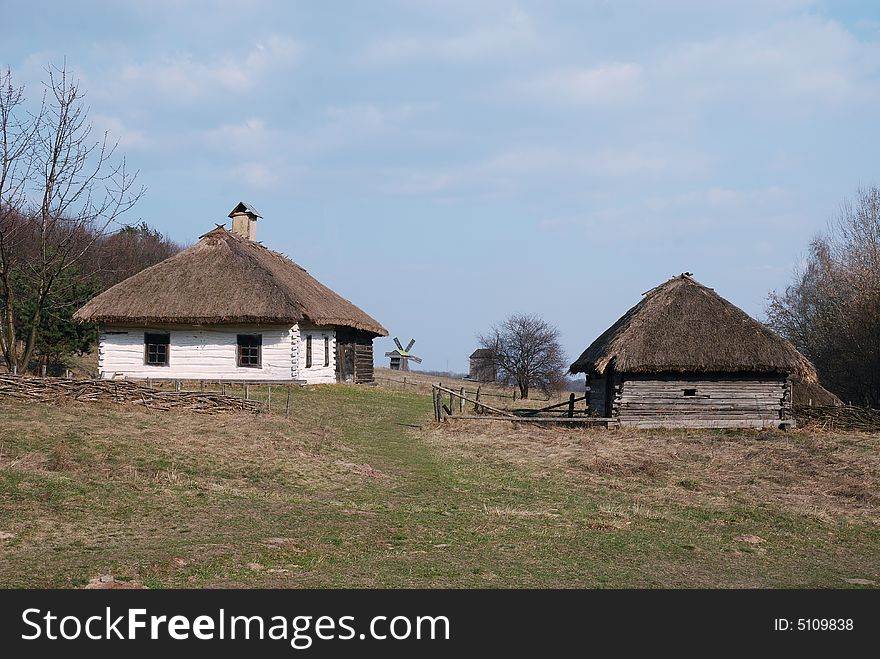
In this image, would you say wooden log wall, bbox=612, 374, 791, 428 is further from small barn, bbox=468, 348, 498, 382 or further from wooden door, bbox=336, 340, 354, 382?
small barn, bbox=468, 348, 498, 382

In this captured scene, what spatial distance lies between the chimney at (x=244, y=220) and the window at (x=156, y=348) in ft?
29.6

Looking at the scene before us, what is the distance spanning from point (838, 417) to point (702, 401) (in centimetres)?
437

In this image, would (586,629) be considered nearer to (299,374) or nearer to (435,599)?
(435,599)

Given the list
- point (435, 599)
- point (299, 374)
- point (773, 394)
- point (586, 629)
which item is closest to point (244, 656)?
point (435, 599)

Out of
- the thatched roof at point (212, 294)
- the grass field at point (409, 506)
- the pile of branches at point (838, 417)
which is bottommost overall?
the grass field at point (409, 506)

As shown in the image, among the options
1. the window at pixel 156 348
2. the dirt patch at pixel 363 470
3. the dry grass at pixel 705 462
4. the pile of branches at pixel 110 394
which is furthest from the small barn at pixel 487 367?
the dirt patch at pixel 363 470

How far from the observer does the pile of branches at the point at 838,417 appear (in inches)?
923

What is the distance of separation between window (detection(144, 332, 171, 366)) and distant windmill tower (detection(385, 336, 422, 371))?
1897 inches

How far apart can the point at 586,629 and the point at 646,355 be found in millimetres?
17555

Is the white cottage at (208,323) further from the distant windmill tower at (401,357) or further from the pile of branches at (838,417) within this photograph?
the distant windmill tower at (401,357)

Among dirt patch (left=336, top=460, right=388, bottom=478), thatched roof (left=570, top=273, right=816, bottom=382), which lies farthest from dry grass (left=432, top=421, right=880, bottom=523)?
dirt patch (left=336, top=460, right=388, bottom=478)

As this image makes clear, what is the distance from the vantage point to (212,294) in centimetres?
2975

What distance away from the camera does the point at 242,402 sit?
20688 mm

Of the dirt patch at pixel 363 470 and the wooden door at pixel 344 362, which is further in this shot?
the wooden door at pixel 344 362
